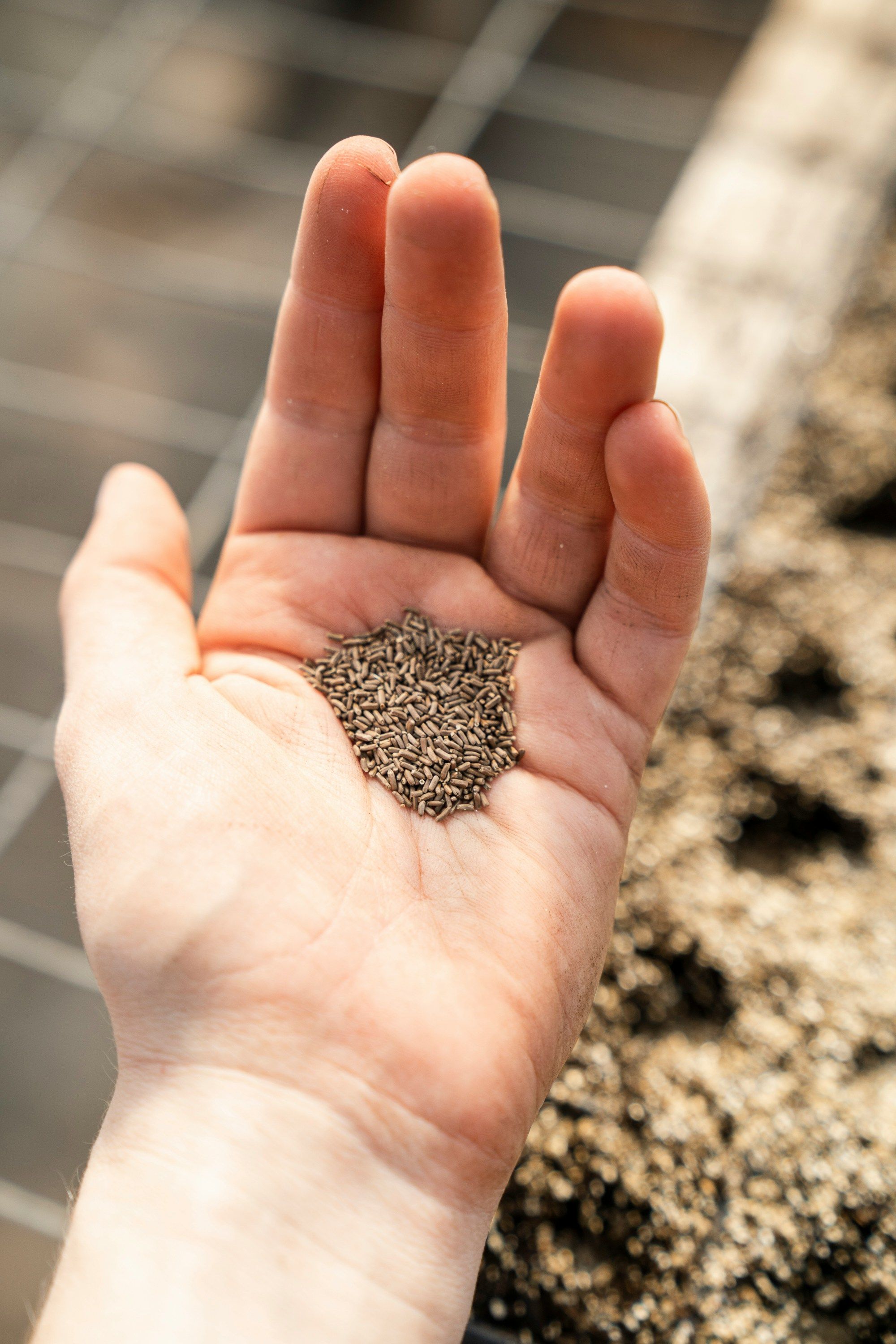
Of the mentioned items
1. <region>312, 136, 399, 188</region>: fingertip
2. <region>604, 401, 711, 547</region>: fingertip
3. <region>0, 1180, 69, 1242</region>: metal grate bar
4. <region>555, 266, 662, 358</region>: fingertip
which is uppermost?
<region>312, 136, 399, 188</region>: fingertip

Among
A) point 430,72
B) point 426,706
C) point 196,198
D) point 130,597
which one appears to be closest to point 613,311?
point 426,706

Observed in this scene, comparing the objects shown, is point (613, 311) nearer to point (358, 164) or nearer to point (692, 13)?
point (358, 164)

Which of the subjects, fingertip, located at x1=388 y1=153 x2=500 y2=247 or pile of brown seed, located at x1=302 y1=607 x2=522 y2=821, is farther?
pile of brown seed, located at x1=302 y1=607 x2=522 y2=821

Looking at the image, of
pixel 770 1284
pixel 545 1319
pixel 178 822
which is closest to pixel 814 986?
pixel 770 1284

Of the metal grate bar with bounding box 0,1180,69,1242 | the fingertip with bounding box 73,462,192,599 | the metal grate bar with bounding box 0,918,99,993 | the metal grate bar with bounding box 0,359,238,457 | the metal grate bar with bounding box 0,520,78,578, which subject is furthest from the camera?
the metal grate bar with bounding box 0,359,238,457

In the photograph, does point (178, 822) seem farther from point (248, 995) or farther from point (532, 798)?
point (532, 798)

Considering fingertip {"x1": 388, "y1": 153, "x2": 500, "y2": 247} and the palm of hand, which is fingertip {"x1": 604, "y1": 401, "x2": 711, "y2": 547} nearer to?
the palm of hand

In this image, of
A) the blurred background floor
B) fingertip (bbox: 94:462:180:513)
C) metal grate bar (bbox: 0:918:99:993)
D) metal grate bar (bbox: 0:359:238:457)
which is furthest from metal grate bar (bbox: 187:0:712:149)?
metal grate bar (bbox: 0:918:99:993)
